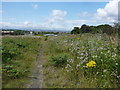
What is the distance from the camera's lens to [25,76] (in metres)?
3.12

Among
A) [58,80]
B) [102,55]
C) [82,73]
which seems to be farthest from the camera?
[102,55]

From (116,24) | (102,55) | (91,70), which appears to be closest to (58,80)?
(91,70)

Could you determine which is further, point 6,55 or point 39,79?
point 6,55

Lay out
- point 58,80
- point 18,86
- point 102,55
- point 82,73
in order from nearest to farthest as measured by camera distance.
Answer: point 18,86
point 58,80
point 82,73
point 102,55

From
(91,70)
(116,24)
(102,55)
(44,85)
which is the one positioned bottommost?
(44,85)

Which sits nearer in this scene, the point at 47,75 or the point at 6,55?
the point at 47,75

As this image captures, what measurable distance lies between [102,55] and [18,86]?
2303 mm

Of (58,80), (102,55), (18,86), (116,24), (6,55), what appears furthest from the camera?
(116,24)

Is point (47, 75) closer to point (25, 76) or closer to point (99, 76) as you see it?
point (25, 76)

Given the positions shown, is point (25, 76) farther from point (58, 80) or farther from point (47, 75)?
point (58, 80)

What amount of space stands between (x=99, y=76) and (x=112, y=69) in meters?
0.35

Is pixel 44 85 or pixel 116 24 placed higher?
pixel 116 24

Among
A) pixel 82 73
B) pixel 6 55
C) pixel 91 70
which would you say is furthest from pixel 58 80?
pixel 6 55

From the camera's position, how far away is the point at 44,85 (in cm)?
264
